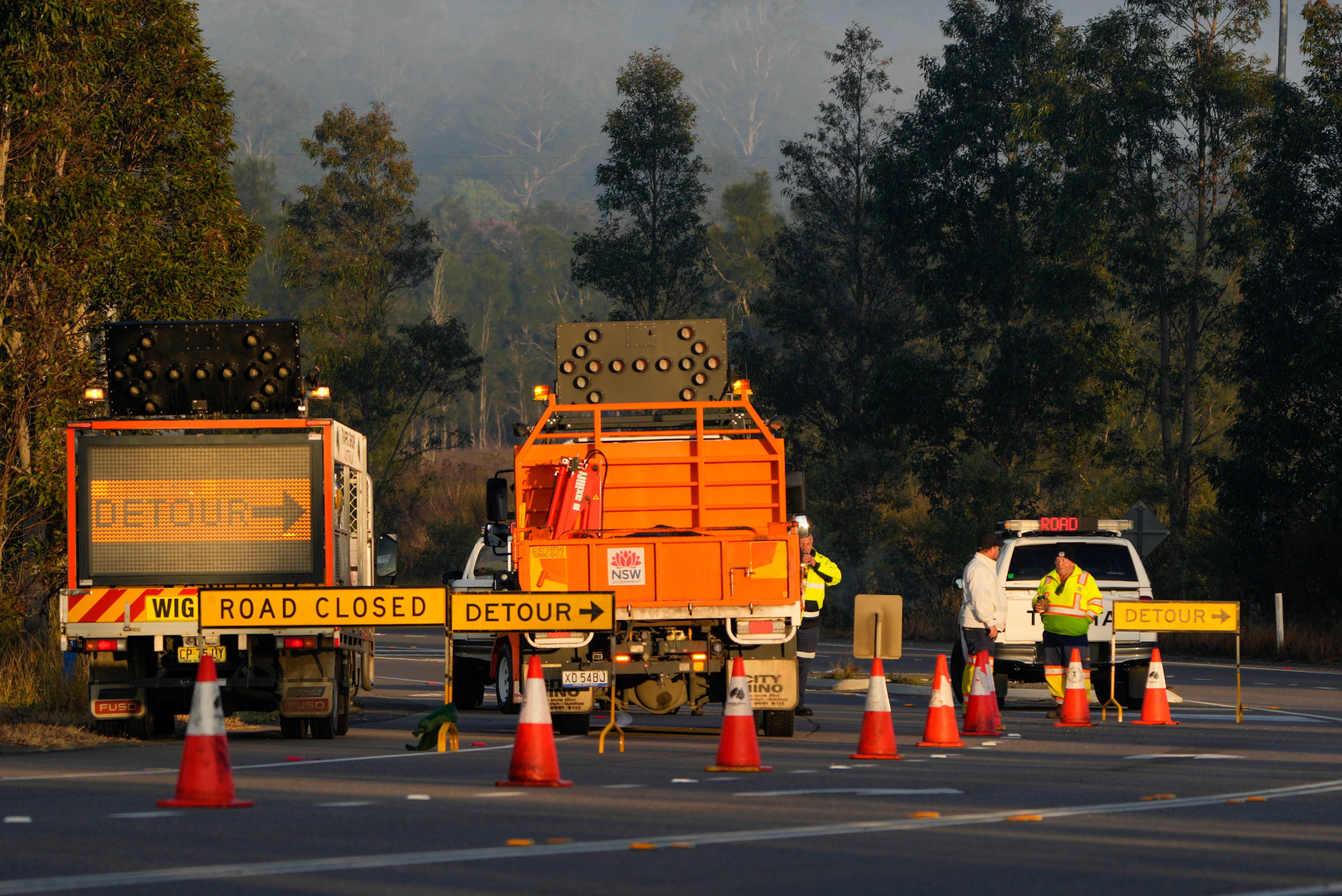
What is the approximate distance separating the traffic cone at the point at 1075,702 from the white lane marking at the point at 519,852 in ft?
23.4

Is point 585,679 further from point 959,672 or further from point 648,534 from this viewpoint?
point 959,672

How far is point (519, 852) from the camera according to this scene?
8758 millimetres

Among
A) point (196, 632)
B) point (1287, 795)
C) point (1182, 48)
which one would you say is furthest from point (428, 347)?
point (1287, 795)

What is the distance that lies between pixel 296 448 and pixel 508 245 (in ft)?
501

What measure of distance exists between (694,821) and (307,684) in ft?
23.1

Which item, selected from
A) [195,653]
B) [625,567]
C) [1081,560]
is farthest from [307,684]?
[1081,560]

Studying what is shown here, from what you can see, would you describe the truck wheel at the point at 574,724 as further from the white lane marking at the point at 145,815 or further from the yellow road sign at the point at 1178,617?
the white lane marking at the point at 145,815

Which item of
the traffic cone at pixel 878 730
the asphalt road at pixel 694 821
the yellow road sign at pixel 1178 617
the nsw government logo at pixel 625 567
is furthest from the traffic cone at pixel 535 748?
the yellow road sign at pixel 1178 617

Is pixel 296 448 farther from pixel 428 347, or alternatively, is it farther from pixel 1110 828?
pixel 428 347

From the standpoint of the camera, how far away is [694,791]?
11.7 meters

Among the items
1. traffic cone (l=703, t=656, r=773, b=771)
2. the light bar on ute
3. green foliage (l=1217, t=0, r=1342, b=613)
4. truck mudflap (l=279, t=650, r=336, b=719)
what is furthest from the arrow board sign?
green foliage (l=1217, t=0, r=1342, b=613)

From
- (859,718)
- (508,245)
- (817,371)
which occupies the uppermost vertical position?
(508,245)

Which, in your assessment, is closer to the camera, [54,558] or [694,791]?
[694,791]

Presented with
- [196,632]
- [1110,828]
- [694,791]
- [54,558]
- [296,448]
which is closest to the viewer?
[1110,828]
